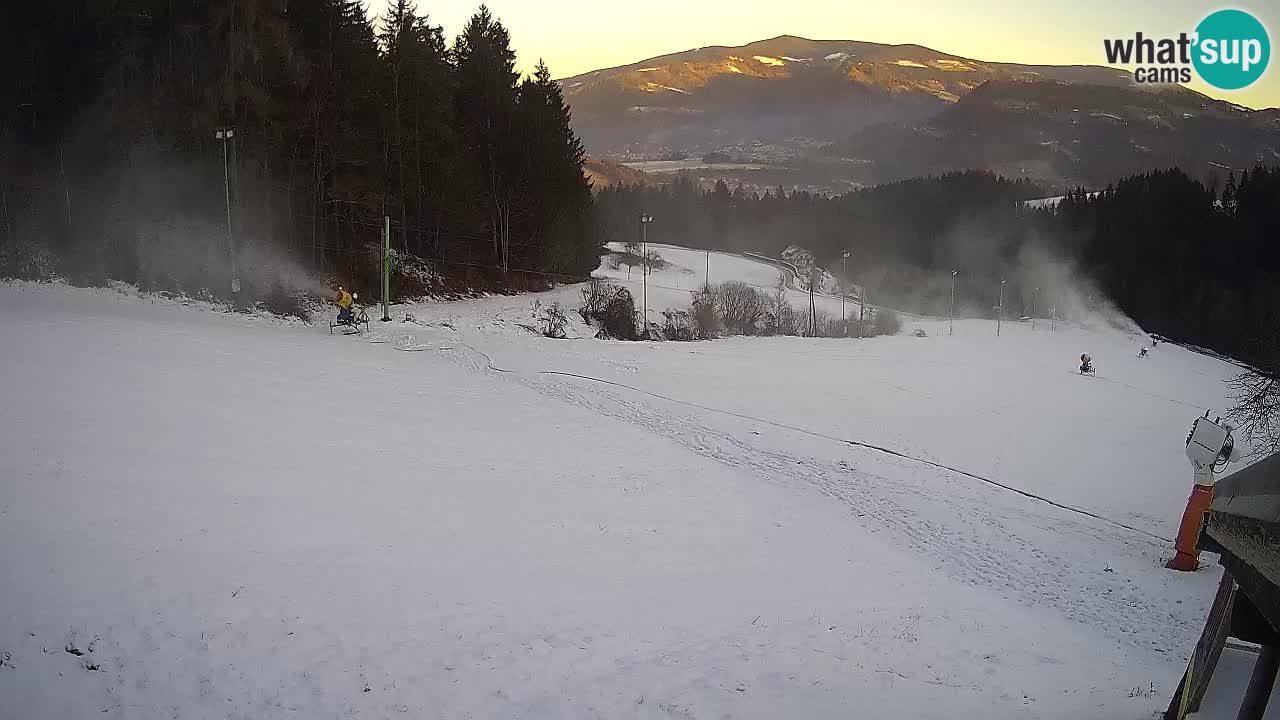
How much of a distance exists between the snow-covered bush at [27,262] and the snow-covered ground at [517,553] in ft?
31.3

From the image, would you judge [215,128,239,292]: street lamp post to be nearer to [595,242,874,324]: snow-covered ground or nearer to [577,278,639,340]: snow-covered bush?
[577,278,639,340]: snow-covered bush

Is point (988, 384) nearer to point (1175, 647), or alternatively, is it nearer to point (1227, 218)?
point (1175, 647)

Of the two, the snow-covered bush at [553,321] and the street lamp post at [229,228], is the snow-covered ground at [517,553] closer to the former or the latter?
the street lamp post at [229,228]

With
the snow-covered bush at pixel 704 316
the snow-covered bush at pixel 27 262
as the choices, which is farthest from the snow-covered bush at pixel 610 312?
the snow-covered bush at pixel 27 262

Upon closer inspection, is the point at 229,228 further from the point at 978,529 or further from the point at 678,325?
the point at 678,325

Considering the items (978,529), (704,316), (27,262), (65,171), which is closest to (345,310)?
(27,262)

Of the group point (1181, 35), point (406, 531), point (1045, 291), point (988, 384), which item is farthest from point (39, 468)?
point (1045, 291)

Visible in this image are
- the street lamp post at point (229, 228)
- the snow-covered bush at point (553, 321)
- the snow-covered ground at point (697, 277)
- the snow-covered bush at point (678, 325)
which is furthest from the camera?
the snow-covered ground at point (697, 277)

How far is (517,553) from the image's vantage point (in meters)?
11.5

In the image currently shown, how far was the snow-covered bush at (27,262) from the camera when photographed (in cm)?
3116

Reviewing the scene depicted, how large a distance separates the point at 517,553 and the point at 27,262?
1301 inches

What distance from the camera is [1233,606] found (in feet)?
14.3

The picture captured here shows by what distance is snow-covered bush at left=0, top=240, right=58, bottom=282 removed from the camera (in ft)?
102

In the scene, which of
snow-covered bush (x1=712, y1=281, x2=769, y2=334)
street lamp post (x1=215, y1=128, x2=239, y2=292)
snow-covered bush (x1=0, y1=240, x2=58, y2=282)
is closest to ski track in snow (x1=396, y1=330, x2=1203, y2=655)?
street lamp post (x1=215, y1=128, x2=239, y2=292)
